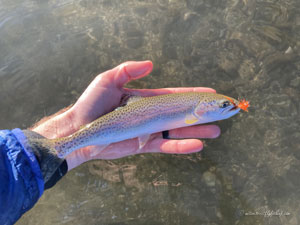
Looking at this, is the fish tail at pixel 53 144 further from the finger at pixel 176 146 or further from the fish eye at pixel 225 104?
the fish eye at pixel 225 104

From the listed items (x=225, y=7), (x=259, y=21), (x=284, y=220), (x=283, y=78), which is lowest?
(x=284, y=220)

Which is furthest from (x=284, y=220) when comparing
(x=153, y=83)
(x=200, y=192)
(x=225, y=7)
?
(x=225, y=7)

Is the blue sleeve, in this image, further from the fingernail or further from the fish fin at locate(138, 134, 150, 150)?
the fingernail

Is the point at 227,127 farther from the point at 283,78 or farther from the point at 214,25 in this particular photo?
the point at 214,25

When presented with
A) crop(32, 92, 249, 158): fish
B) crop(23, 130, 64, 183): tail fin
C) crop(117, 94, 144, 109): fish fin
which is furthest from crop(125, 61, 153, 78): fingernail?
crop(23, 130, 64, 183): tail fin

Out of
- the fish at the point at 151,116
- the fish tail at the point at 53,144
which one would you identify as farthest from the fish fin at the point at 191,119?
the fish tail at the point at 53,144

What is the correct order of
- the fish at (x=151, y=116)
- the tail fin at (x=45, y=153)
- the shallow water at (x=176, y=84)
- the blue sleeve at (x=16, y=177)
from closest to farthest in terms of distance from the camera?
the blue sleeve at (x=16, y=177) → the tail fin at (x=45, y=153) → the fish at (x=151, y=116) → the shallow water at (x=176, y=84)
